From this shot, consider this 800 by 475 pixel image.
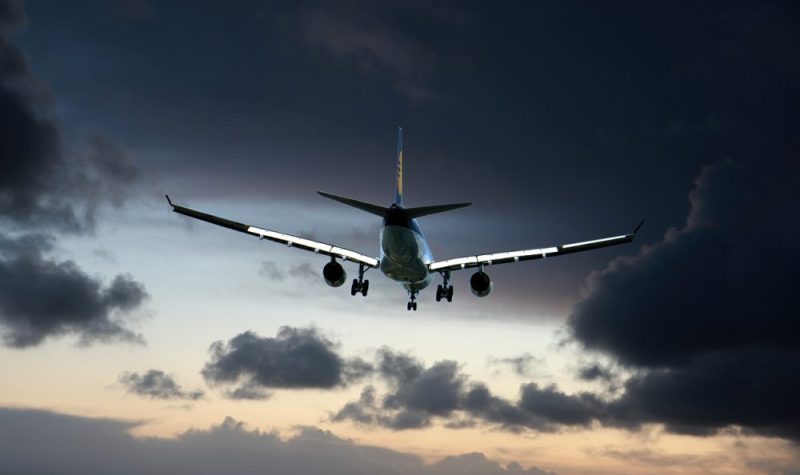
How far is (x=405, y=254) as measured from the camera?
66.4 m

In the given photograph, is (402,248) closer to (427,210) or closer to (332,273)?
(427,210)

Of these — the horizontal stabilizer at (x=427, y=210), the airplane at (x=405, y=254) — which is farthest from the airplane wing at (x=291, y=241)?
the horizontal stabilizer at (x=427, y=210)

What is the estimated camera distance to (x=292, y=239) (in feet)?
245

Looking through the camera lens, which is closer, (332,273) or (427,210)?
(427,210)

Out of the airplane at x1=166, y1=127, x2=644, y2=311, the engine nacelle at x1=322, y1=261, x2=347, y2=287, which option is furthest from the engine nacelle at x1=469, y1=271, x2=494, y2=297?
the engine nacelle at x1=322, y1=261, x2=347, y2=287

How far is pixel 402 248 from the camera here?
6550cm

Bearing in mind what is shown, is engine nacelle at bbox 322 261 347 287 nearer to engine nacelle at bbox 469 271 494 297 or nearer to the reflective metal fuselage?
the reflective metal fuselage

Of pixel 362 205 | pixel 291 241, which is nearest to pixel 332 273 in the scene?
pixel 291 241

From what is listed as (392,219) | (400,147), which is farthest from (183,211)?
(400,147)

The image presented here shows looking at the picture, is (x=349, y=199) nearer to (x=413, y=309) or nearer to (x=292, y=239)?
(x=292, y=239)

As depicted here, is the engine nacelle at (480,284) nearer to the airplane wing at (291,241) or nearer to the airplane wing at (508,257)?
the airplane wing at (508,257)

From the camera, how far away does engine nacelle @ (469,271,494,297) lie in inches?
3041

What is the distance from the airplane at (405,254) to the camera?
6488 cm

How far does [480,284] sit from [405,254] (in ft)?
43.5
